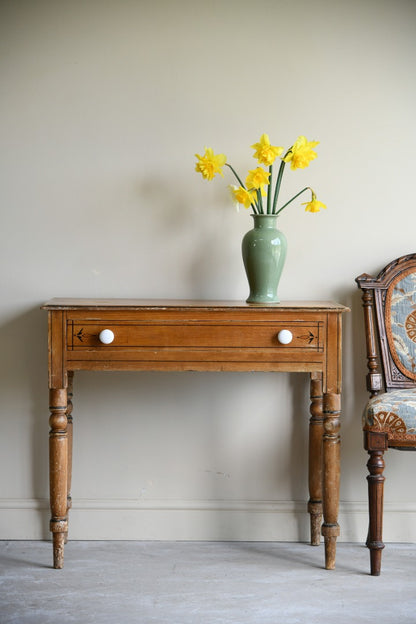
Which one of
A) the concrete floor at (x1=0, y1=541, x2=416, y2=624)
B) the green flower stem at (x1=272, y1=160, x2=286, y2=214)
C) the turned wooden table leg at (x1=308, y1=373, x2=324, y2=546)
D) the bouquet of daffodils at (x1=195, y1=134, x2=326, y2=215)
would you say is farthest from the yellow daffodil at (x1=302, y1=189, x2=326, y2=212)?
the concrete floor at (x1=0, y1=541, x2=416, y2=624)

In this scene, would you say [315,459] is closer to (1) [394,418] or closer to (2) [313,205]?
(1) [394,418]

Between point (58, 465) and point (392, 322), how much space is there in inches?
50.3

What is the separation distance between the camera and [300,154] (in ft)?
8.50

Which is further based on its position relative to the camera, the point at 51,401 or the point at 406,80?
the point at 406,80

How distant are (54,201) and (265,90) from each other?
893 mm

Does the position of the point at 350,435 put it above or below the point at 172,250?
below

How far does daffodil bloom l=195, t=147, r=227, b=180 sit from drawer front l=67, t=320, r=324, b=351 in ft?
1.79

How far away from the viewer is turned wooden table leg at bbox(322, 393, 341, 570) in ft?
8.17

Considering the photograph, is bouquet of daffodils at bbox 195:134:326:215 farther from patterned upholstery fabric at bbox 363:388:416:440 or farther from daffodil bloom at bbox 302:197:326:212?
patterned upholstery fabric at bbox 363:388:416:440

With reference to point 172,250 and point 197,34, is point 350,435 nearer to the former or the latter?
point 172,250

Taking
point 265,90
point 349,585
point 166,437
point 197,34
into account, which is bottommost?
point 349,585

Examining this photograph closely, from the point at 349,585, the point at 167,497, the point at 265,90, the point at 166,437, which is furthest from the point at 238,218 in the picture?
the point at 349,585

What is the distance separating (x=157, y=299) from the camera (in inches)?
112

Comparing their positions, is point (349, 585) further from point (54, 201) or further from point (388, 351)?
point (54, 201)
